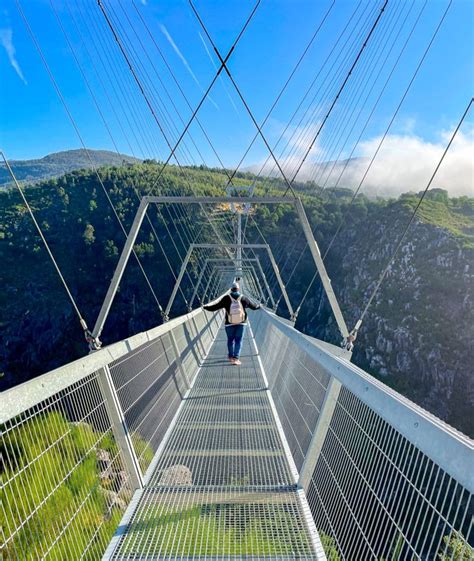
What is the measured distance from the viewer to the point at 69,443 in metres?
2.43

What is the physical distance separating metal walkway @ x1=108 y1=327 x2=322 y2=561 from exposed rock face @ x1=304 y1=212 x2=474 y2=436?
5767 centimetres

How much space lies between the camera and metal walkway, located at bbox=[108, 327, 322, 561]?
2.61m

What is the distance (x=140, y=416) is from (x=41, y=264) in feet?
300

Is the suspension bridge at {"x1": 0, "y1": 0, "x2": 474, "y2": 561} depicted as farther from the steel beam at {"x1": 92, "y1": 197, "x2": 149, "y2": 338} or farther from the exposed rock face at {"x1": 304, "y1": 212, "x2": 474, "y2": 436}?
the exposed rock face at {"x1": 304, "y1": 212, "x2": 474, "y2": 436}

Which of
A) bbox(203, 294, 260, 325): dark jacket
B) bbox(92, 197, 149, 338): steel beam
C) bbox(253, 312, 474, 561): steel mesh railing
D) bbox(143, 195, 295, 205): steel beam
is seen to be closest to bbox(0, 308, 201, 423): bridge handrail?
bbox(253, 312, 474, 561): steel mesh railing

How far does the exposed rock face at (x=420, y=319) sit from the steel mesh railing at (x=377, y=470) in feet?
193

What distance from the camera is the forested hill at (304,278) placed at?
63.2 metres

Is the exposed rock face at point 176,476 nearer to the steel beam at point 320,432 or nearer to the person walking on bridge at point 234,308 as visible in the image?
the steel beam at point 320,432

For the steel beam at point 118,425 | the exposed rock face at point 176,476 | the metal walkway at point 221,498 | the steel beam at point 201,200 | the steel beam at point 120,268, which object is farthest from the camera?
the steel beam at point 201,200

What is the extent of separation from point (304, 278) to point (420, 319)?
25.6 meters

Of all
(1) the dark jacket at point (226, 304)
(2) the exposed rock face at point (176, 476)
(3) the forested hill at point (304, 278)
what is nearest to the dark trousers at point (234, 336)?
(1) the dark jacket at point (226, 304)

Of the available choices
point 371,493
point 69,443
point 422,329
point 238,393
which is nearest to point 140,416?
point 69,443

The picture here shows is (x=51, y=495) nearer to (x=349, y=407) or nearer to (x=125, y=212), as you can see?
(x=349, y=407)

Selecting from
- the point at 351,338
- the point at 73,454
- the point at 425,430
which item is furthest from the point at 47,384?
the point at 351,338
